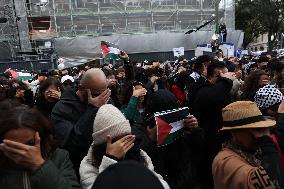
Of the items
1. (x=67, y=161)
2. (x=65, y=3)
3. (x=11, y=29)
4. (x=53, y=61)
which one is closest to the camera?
(x=67, y=161)

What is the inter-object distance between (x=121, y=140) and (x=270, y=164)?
0.83 metres

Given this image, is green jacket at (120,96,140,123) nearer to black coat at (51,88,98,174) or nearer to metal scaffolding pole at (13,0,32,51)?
black coat at (51,88,98,174)

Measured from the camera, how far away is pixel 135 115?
393 centimetres

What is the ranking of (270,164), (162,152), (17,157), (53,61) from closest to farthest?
(17,157) → (270,164) → (162,152) → (53,61)

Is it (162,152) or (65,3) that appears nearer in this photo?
(162,152)

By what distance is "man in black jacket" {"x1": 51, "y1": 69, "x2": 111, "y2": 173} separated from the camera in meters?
3.06

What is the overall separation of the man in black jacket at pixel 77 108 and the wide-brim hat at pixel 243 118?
1.00 metres

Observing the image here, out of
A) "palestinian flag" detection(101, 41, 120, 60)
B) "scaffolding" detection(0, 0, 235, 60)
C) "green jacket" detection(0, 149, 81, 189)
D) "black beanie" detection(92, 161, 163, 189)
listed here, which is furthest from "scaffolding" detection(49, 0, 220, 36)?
"black beanie" detection(92, 161, 163, 189)

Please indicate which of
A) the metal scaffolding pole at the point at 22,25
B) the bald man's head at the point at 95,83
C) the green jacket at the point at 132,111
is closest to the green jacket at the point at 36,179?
the bald man's head at the point at 95,83

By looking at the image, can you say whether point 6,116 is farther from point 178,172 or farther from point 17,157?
point 178,172

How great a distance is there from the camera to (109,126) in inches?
93.4

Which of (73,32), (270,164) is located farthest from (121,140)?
(73,32)

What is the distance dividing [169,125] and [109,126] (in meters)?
0.79

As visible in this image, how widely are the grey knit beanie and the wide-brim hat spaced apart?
2.10 ft
